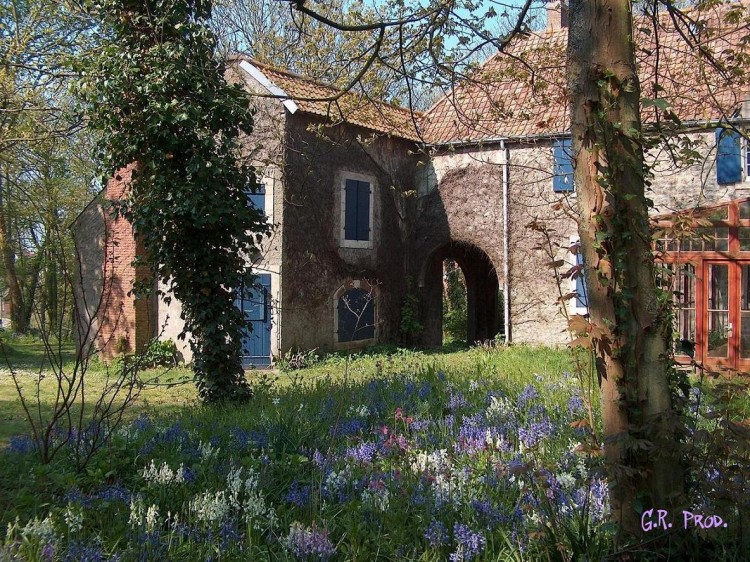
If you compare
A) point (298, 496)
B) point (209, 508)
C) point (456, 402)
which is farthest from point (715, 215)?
point (209, 508)

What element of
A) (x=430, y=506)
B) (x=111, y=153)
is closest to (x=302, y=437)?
(x=430, y=506)

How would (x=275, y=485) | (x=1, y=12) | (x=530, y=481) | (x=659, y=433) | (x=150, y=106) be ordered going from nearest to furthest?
(x=659, y=433) → (x=530, y=481) → (x=275, y=485) → (x=150, y=106) → (x=1, y=12)

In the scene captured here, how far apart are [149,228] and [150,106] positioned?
5.22 feet

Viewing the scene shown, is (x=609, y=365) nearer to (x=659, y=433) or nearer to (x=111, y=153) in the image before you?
(x=659, y=433)

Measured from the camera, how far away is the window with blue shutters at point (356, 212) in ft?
57.9

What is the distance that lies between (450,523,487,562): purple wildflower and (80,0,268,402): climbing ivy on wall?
234 inches

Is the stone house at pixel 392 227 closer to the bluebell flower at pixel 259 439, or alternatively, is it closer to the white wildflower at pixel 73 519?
the bluebell flower at pixel 259 439

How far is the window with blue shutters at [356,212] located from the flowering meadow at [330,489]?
11.9 m

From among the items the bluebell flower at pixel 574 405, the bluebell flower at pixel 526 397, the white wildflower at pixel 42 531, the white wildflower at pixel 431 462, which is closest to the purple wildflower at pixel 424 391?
the bluebell flower at pixel 526 397

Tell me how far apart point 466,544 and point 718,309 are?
41.4ft

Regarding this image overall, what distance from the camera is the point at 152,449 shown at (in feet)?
16.2

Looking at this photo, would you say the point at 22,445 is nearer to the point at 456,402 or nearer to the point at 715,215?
the point at 456,402

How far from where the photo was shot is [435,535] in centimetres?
325

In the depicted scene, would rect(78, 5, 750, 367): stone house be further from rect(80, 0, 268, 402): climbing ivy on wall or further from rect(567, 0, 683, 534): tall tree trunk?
rect(567, 0, 683, 534): tall tree trunk
